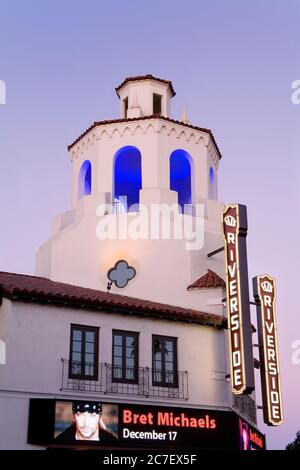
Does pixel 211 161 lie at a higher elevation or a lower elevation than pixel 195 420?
higher

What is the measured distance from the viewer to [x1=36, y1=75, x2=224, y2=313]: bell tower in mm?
28453

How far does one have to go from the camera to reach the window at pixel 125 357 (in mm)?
23500

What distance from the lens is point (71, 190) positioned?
3291 centimetres

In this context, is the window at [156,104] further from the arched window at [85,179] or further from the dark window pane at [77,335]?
the dark window pane at [77,335]

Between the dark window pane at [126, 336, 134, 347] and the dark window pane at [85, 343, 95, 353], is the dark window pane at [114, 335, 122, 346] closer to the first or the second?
the dark window pane at [126, 336, 134, 347]

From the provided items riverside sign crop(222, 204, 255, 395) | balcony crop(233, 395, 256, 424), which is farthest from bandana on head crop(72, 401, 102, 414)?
balcony crop(233, 395, 256, 424)

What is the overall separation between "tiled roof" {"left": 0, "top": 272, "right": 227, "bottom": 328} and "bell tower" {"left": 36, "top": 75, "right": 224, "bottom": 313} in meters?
1.60

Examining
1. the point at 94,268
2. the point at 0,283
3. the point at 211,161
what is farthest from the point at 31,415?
the point at 211,161

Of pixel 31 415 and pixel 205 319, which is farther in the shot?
pixel 205 319

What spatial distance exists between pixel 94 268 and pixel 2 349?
25.7ft

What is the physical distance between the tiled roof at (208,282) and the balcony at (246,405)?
392 cm

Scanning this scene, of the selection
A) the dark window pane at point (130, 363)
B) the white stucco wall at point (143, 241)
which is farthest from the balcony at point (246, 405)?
the dark window pane at point (130, 363)

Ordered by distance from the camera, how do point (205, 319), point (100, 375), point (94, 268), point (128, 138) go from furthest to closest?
point (128, 138) → point (94, 268) → point (205, 319) → point (100, 375)
